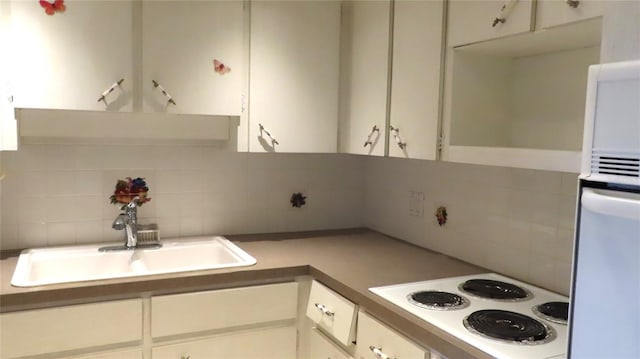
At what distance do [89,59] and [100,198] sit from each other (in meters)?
0.63

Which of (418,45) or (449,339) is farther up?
(418,45)

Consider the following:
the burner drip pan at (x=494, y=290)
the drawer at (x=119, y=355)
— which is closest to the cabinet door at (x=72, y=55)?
the drawer at (x=119, y=355)

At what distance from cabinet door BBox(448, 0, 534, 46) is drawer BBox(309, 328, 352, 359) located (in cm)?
111

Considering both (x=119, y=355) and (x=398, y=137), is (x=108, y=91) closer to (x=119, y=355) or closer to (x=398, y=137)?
(x=119, y=355)

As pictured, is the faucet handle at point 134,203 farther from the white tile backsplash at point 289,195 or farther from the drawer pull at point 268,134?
the drawer pull at point 268,134

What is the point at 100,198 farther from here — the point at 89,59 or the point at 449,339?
the point at 449,339

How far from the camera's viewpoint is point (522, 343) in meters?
1.29

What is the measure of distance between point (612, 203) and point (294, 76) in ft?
5.25

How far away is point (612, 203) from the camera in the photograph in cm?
78

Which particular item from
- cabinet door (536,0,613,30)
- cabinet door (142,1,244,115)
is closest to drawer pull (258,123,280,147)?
cabinet door (142,1,244,115)

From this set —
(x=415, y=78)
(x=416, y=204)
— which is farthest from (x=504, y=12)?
(x=416, y=204)

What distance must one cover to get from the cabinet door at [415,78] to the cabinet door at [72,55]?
39.6 inches

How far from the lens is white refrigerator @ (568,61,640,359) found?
78 cm

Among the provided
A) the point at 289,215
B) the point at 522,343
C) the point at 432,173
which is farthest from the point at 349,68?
the point at 522,343
